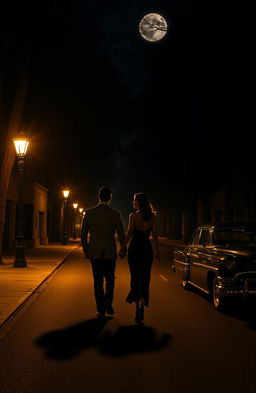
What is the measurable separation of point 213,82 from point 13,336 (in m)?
19.6

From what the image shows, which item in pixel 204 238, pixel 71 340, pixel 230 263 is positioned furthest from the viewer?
pixel 204 238

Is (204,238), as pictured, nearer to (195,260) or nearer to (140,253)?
(195,260)

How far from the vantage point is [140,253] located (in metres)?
8.37

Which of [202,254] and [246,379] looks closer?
[246,379]

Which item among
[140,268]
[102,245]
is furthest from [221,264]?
[102,245]

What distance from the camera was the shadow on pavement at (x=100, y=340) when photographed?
6504mm

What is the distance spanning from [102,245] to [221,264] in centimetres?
222

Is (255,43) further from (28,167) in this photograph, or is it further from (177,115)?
(28,167)

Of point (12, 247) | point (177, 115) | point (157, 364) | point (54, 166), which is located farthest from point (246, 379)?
point (54, 166)

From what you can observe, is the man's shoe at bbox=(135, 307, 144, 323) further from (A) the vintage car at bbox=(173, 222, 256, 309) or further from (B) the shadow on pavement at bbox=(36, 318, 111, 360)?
(A) the vintage car at bbox=(173, 222, 256, 309)

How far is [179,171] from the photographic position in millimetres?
43562

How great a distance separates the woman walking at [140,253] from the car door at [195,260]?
9.01 feet

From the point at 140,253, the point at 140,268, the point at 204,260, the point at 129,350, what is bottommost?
the point at 129,350

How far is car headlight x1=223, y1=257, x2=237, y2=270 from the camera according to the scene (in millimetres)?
9031
